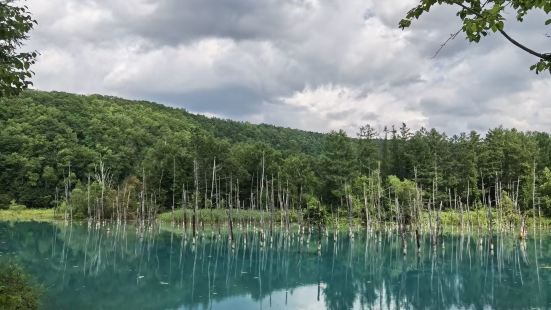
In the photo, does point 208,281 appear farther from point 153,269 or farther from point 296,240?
point 296,240

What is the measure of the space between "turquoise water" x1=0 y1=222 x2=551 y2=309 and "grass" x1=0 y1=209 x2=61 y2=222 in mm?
23111

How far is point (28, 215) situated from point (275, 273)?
6064 cm

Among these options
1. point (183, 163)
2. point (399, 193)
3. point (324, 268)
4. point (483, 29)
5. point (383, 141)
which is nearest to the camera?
point (483, 29)

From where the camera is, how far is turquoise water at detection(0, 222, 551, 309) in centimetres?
2475

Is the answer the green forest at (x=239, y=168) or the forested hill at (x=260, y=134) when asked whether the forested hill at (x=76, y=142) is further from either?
the forested hill at (x=260, y=134)

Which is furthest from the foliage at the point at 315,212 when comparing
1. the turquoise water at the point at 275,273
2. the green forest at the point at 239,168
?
the turquoise water at the point at 275,273

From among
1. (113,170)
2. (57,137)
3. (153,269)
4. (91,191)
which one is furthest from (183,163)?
(153,269)

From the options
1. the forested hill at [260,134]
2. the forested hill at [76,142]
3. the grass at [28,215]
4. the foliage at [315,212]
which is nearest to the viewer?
Answer: the foliage at [315,212]

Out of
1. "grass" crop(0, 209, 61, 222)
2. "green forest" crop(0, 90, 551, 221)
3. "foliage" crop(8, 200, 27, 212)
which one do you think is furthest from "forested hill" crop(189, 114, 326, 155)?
"foliage" crop(8, 200, 27, 212)

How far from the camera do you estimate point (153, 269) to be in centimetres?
3412

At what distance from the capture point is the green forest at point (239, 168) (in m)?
69.1

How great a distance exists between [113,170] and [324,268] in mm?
70438

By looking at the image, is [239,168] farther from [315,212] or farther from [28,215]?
[28,215]

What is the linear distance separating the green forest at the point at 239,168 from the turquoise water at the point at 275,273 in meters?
13.9
